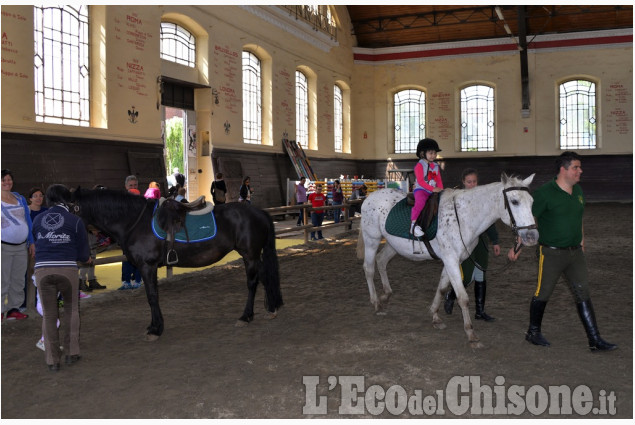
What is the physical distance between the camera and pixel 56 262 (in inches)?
161

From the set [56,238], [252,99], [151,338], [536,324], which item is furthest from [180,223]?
[252,99]

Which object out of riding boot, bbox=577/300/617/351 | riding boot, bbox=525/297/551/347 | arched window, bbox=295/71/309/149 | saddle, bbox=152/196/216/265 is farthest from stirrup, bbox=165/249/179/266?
arched window, bbox=295/71/309/149

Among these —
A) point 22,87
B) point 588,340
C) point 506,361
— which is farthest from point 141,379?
point 22,87

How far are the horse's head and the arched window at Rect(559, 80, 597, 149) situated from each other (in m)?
20.5

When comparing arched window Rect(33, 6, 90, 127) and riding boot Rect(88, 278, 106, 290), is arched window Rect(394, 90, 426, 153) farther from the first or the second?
riding boot Rect(88, 278, 106, 290)

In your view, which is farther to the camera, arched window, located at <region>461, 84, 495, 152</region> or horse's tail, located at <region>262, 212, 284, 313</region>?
arched window, located at <region>461, 84, 495, 152</region>

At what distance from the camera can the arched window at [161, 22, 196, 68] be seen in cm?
1372

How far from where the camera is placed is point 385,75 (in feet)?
81.3

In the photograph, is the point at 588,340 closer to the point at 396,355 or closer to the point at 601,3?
the point at 396,355

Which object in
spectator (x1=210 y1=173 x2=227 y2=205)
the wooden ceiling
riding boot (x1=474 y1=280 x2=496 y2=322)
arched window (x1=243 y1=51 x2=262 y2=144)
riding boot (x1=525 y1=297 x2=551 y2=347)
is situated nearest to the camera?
riding boot (x1=525 y1=297 x2=551 y2=347)

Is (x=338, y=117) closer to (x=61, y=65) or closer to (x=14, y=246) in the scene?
(x=61, y=65)

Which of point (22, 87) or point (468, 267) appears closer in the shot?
point (468, 267)

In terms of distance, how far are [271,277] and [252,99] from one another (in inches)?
493
